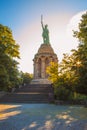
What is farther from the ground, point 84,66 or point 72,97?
point 84,66

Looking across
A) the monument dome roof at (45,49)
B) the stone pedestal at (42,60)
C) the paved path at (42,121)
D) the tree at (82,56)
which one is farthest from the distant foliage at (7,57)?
the monument dome roof at (45,49)

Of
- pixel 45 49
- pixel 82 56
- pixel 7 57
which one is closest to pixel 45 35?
pixel 45 49

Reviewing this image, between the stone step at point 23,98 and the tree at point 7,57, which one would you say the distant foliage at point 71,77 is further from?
the tree at point 7,57

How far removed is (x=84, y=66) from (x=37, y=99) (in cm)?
677

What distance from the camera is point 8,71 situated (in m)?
26.6

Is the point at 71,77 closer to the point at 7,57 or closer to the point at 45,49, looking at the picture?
the point at 7,57

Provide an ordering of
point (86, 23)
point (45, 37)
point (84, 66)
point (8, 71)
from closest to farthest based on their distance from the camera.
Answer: point (86, 23), point (84, 66), point (8, 71), point (45, 37)

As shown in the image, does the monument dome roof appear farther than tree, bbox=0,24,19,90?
Yes

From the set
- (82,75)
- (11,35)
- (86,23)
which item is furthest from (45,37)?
(86,23)

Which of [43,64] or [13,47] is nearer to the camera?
[13,47]

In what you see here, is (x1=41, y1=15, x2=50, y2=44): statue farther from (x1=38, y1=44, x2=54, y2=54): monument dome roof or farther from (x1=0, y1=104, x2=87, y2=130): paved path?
(x1=0, y1=104, x2=87, y2=130): paved path

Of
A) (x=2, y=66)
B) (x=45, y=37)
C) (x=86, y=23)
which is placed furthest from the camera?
(x=45, y=37)

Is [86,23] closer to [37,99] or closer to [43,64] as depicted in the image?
[37,99]

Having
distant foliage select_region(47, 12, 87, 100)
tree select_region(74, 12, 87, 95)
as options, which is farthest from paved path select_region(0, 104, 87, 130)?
distant foliage select_region(47, 12, 87, 100)
